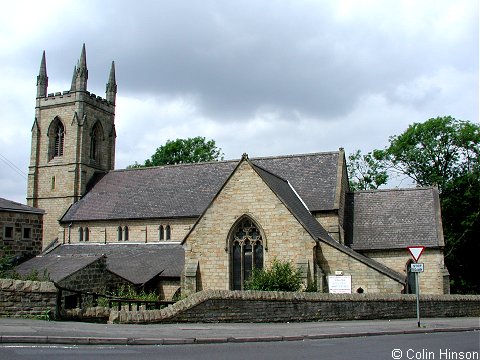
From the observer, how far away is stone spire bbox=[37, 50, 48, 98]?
50675mm

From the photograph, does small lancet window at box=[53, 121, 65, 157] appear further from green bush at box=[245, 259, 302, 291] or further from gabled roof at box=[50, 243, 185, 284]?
green bush at box=[245, 259, 302, 291]

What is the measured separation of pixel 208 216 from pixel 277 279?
558 cm

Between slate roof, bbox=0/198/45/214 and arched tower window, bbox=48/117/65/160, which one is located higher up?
arched tower window, bbox=48/117/65/160

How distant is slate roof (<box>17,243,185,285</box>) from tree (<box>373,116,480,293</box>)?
2217cm

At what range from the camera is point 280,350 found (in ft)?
40.5

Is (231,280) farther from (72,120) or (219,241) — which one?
(72,120)

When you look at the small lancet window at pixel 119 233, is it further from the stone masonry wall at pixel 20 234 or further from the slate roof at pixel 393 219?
the slate roof at pixel 393 219

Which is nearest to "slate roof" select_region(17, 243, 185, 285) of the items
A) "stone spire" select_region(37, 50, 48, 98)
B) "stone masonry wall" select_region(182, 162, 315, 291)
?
"stone masonry wall" select_region(182, 162, 315, 291)

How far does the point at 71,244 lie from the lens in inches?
1631

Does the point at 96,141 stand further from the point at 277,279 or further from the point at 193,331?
the point at 193,331

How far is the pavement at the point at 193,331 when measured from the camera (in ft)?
41.2

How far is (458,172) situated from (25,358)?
4575cm

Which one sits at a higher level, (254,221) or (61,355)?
(254,221)

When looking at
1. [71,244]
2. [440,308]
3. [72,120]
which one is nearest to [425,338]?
[440,308]
